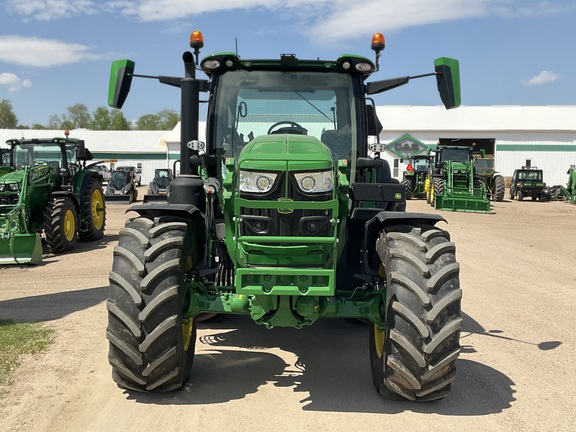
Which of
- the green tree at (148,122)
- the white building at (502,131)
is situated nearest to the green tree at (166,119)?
the green tree at (148,122)

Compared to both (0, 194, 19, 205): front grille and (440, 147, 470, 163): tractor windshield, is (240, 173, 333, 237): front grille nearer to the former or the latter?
(0, 194, 19, 205): front grille

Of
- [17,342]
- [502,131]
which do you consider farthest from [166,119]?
[17,342]

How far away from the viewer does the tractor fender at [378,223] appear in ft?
14.2

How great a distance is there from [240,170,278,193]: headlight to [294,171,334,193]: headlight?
0.18 meters

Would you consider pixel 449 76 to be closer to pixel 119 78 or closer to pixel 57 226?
pixel 119 78

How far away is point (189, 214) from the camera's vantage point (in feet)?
14.8

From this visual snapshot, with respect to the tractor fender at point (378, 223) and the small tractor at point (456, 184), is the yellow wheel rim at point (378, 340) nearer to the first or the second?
the tractor fender at point (378, 223)

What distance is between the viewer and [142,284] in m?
3.96

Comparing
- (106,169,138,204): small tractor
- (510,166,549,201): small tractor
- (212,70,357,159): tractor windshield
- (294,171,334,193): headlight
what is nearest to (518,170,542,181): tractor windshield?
(510,166,549,201): small tractor

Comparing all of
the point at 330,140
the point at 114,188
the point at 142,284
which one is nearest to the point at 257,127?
the point at 330,140

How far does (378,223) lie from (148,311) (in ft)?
6.25

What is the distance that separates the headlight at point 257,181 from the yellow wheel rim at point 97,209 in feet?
34.3

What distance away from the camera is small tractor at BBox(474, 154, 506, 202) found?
27172mm

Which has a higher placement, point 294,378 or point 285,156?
point 285,156
